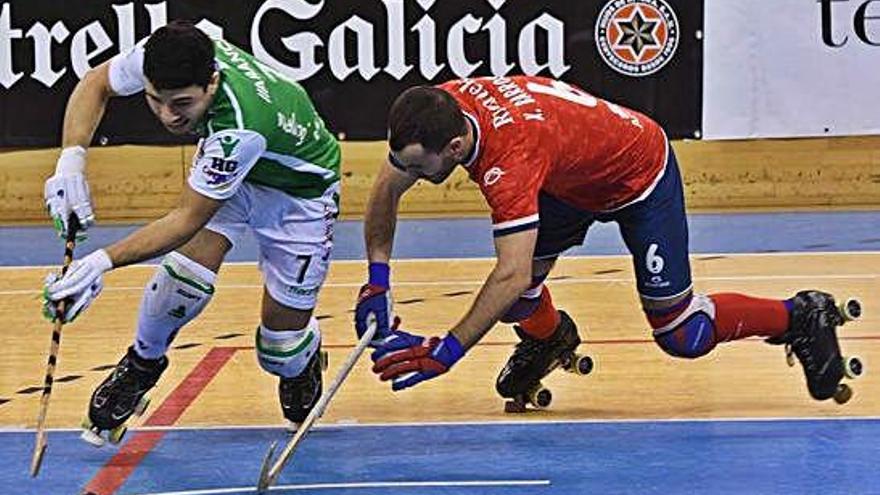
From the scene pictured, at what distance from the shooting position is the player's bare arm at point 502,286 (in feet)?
16.4

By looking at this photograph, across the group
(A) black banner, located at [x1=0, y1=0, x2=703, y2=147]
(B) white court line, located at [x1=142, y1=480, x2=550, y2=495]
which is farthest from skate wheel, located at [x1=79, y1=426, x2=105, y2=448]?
(A) black banner, located at [x1=0, y1=0, x2=703, y2=147]

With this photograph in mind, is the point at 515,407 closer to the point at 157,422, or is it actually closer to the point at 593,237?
the point at 157,422

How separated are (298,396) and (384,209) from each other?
747 millimetres

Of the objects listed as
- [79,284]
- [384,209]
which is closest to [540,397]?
[384,209]

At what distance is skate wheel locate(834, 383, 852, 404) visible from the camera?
6.05m

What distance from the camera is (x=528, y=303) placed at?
608cm

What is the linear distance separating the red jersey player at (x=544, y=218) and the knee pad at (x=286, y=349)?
32 centimetres

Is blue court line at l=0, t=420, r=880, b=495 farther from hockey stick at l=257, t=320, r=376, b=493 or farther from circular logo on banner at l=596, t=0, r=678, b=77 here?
circular logo on banner at l=596, t=0, r=678, b=77

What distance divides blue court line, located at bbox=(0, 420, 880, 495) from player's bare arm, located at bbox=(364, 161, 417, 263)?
0.62 metres

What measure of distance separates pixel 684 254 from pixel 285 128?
138 cm

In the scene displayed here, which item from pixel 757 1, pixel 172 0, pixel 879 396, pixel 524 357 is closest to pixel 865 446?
pixel 879 396

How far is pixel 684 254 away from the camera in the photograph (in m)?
5.84

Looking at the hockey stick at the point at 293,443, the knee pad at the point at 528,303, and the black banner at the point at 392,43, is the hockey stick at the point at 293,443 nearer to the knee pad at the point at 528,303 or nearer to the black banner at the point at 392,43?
the knee pad at the point at 528,303

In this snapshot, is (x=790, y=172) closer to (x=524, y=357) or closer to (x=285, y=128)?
(x=524, y=357)
